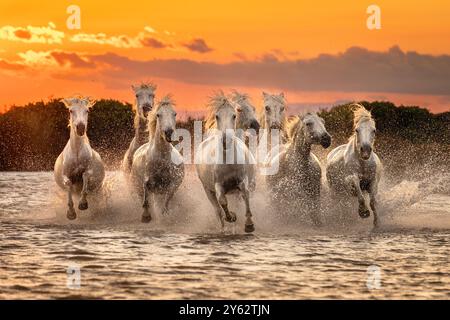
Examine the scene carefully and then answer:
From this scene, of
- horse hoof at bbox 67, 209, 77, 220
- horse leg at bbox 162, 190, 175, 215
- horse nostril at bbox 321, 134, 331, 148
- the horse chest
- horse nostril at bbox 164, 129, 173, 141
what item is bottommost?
horse hoof at bbox 67, 209, 77, 220

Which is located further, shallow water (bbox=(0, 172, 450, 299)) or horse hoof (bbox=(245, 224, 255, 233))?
horse hoof (bbox=(245, 224, 255, 233))

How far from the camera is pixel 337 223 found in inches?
566

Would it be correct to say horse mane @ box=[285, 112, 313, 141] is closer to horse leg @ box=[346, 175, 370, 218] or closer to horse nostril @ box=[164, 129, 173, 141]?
horse leg @ box=[346, 175, 370, 218]

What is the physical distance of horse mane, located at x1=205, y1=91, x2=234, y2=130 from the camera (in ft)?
43.3

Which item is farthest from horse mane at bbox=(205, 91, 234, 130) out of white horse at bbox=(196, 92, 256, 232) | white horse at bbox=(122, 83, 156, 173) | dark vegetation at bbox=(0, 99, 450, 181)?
dark vegetation at bbox=(0, 99, 450, 181)

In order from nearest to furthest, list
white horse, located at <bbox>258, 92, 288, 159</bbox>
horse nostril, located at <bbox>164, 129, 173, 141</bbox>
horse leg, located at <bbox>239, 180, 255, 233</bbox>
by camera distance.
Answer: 1. horse leg, located at <bbox>239, 180, 255, 233</bbox>
2. horse nostril, located at <bbox>164, 129, 173, 141</bbox>
3. white horse, located at <bbox>258, 92, 288, 159</bbox>

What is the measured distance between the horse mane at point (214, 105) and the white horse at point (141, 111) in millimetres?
2182

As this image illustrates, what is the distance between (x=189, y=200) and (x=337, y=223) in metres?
2.81

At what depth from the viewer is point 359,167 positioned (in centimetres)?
1381

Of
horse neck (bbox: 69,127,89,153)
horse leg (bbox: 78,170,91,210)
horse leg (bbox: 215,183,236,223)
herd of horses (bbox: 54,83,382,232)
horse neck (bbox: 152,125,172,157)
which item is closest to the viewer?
horse leg (bbox: 215,183,236,223)

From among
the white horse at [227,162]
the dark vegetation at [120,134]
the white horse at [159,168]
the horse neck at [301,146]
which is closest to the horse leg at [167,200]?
the white horse at [159,168]

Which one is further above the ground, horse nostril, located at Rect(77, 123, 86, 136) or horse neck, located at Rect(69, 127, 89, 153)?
horse nostril, located at Rect(77, 123, 86, 136)
